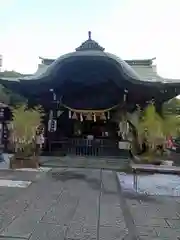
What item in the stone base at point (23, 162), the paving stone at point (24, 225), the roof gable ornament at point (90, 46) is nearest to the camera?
the paving stone at point (24, 225)

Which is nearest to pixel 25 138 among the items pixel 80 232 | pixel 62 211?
pixel 62 211

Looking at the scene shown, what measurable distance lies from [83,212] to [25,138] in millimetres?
7823

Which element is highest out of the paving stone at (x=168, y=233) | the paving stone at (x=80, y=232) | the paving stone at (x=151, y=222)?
the paving stone at (x=80, y=232)

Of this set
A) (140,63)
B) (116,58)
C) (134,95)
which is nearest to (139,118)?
(134,95)

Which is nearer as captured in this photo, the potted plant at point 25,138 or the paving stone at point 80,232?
the paving stone at point 80,232

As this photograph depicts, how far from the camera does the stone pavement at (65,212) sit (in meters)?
4.73

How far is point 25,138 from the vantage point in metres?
13.2

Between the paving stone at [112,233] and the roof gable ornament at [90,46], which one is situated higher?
the roof gable ornament at [90,46]

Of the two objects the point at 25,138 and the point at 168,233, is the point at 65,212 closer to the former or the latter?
the point at 168,233

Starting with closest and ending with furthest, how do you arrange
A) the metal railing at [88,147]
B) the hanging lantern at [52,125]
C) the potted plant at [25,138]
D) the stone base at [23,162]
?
the stone base at [23,162], the potted plant at [25,138], the metal railing at [88,147], the hanging lantern at [52,125]

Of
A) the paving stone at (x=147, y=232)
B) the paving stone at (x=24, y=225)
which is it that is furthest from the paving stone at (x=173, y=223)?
the paving stone at (x=24, y=225)

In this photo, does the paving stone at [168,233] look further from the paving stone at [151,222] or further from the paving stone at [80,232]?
the paving stone at [80,232]

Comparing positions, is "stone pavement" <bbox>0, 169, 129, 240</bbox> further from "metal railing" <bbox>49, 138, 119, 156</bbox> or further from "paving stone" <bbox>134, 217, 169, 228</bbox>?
"metal railing" <bbox>49, 138, 119, 156</bbox>

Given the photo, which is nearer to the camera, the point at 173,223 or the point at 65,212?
the point at 173,223
